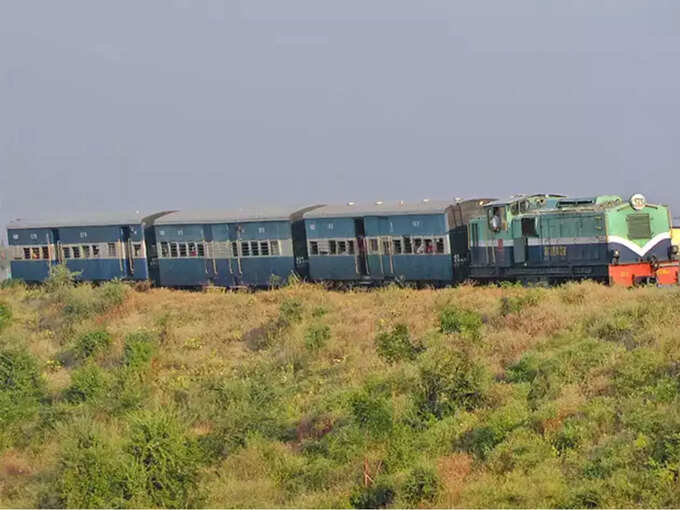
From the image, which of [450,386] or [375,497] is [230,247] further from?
[375,497]

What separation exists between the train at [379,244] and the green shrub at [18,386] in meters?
10.9

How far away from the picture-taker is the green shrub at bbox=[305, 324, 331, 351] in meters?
28.1

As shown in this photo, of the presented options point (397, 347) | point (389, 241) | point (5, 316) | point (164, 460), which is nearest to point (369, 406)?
point (164, 460)

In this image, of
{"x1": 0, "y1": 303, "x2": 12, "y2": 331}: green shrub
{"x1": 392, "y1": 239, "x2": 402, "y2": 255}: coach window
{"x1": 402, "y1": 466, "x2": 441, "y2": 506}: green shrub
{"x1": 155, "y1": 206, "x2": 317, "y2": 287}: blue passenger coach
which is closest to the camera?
{"x1": 402, "y1": 466, "x2": 441, "y2": 506}: green shrub

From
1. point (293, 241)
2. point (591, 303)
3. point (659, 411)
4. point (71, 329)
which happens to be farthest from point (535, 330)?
point (71, 329)

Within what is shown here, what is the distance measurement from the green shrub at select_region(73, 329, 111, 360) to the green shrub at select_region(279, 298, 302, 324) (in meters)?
6.56

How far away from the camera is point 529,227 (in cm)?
3073

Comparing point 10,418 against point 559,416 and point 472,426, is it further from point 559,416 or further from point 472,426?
point 559,416

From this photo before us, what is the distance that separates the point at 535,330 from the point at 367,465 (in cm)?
825

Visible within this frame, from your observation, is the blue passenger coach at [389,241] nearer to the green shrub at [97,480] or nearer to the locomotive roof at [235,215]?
the locomotive roof at [235,215]

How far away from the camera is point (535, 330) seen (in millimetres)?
25047

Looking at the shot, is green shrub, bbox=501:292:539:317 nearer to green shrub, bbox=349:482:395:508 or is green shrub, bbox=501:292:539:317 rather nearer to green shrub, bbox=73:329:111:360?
green shrub, bbox=349:482:395:508

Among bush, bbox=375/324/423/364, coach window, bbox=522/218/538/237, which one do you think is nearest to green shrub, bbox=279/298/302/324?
bush, bbox=375/324/423/364

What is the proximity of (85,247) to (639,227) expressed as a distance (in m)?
26.9
